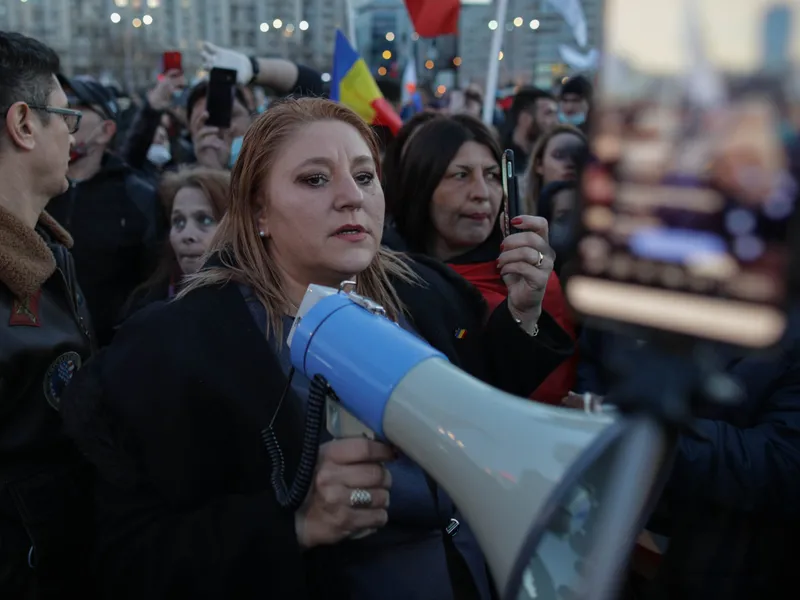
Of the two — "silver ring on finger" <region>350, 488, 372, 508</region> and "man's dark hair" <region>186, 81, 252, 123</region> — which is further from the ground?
"man's dark hair" <region>186, 81, 252, 123</region>

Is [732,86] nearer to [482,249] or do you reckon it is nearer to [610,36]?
[610,36]

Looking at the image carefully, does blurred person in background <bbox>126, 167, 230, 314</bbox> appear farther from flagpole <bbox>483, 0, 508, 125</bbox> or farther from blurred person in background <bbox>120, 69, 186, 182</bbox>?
flagpole <bbox>483, 0, 508, 125</bbox>

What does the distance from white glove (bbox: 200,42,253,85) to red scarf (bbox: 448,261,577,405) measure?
2.50 metres

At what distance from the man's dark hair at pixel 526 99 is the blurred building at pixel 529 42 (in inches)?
28.0

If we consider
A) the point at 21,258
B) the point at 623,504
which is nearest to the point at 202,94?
the point at 21,258

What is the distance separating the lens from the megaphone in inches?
34.7

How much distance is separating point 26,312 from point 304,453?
107 cm

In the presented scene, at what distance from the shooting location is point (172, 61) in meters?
6.15

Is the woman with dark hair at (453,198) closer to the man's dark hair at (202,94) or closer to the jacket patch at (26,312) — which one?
the jacket patch at (26,312)

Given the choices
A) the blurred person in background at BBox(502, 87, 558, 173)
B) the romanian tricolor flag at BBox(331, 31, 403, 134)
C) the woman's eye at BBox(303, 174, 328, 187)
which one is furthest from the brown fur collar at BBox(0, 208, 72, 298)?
the blurred person in background at BBox(502, 87, 558, 173)

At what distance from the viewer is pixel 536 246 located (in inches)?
82.6

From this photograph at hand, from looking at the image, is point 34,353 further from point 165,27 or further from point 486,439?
point 165,27

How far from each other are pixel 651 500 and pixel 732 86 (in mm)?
444

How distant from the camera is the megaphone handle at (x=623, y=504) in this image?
792 millimetres
